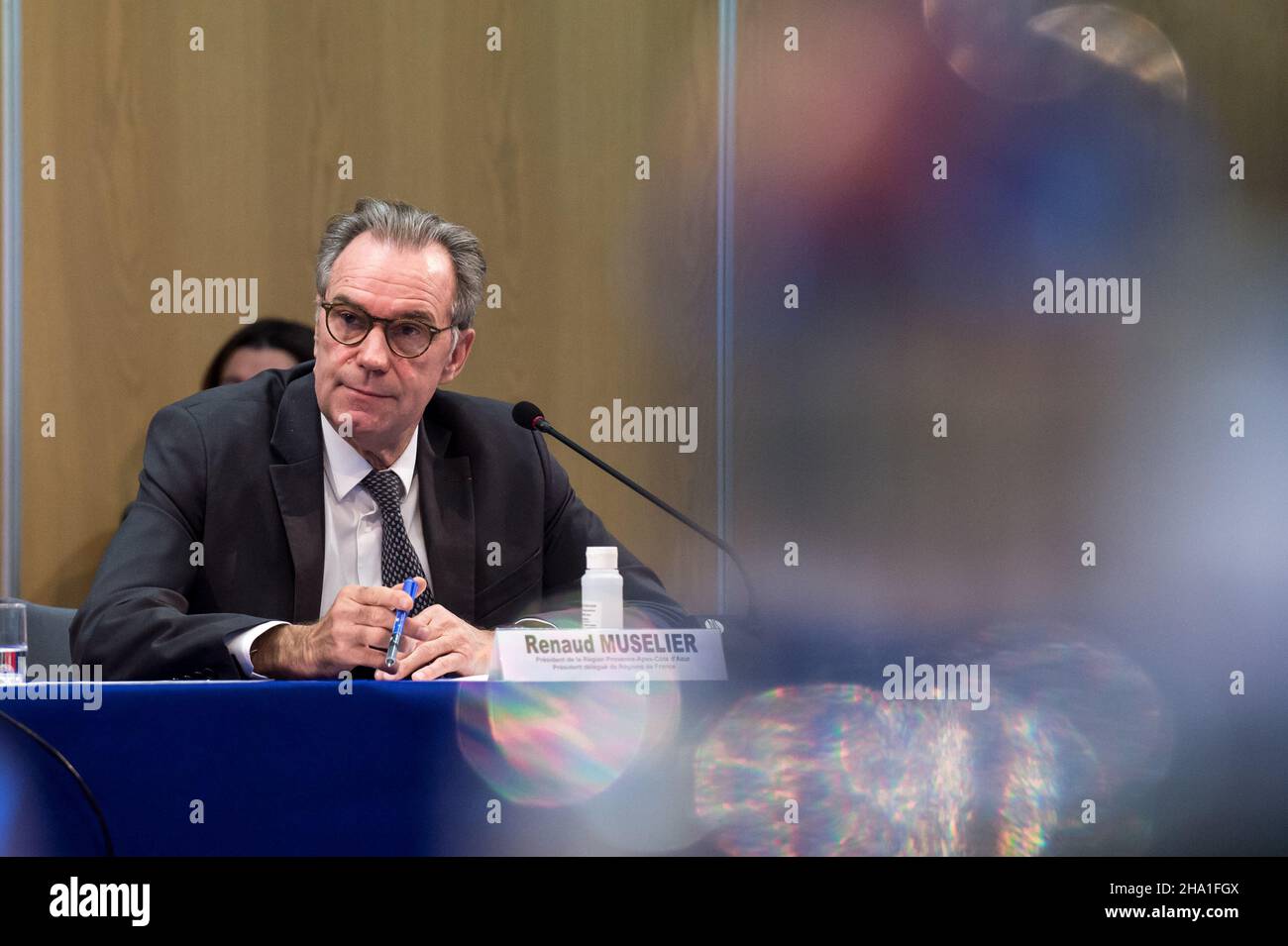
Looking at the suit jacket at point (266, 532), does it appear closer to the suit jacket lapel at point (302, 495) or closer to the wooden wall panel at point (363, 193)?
the suit jacket lapel at point (302, 495)

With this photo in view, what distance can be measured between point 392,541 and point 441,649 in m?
0.42

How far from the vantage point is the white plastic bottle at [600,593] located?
1501 millimetres

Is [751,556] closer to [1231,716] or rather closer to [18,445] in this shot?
[1231,716]

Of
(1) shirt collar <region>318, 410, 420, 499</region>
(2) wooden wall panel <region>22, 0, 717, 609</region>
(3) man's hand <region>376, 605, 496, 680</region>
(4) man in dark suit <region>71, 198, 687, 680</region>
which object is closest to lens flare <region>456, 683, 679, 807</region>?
(3) man's hand <region>376, 605, 496, 680</region>

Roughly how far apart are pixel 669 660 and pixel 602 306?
2124 mm

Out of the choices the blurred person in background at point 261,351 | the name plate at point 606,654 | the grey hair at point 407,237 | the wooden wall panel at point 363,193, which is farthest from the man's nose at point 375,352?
the wooden wall panel at point 363,193

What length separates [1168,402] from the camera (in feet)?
11.7

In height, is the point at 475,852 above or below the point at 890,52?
below

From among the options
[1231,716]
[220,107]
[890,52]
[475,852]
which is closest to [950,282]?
[890,52]

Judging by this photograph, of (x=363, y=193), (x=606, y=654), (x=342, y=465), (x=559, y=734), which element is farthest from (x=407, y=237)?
(x=363, y=193)

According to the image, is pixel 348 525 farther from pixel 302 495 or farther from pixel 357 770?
pixel 357 770

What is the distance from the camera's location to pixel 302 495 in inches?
73.7

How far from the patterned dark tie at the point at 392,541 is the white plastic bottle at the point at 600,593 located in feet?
1.39

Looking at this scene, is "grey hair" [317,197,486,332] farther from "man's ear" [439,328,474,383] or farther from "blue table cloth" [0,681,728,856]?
"blue table cloth" [0,681,728,856]
